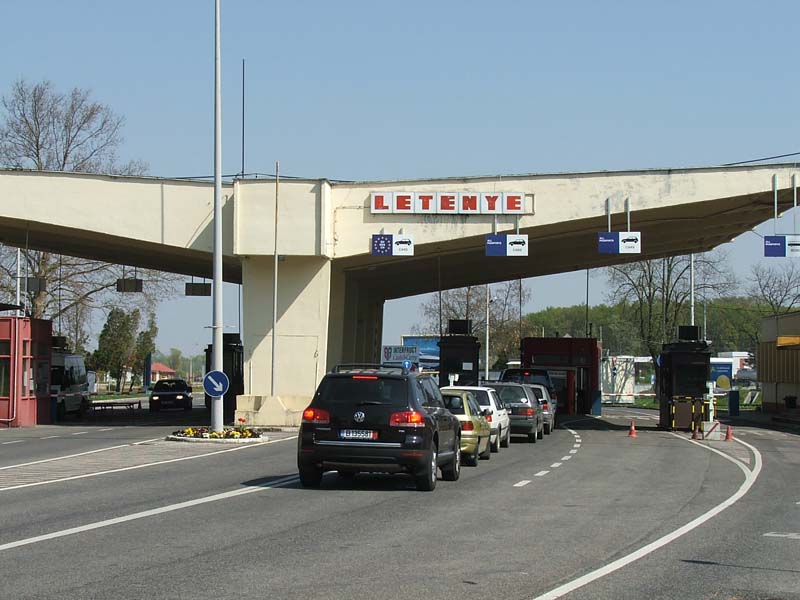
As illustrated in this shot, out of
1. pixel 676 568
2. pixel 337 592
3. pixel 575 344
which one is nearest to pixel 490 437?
pixel 676 568

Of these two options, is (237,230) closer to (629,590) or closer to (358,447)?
(358,447)

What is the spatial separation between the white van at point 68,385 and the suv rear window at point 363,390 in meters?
28.1

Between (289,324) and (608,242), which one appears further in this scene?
(289,324)

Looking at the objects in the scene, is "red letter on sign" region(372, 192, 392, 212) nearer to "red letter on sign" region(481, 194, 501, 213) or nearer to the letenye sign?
the letenye sign

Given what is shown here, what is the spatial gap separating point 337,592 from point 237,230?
1128 inches

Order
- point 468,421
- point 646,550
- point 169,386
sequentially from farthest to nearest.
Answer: point 169,386 < point 468,421 < point 646,550

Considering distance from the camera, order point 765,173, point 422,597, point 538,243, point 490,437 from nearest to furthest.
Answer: point 422,597, point 490,437, point 765,173, point 538,243

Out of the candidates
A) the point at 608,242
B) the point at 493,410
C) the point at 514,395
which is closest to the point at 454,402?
the point at 493,410

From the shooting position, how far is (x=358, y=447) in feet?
53.3

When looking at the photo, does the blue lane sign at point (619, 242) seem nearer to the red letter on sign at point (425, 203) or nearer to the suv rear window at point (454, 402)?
the red letter on sign at point (425, 203)

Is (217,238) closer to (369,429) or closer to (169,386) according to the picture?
(369,429)

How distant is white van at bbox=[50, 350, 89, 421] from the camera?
44.1m

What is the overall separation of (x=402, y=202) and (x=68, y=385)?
1770cm

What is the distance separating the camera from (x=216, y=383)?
90.3 feet
